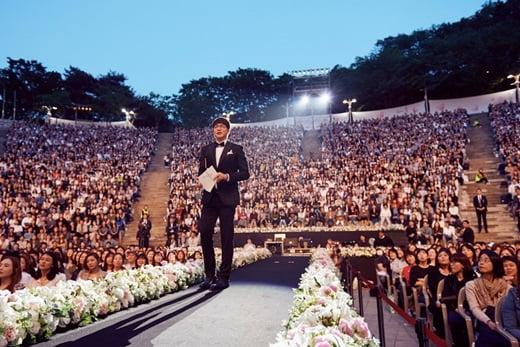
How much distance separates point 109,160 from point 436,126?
19.7m

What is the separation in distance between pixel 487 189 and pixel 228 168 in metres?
18.6

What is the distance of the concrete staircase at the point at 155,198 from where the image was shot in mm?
20625

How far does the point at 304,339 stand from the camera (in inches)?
73.1

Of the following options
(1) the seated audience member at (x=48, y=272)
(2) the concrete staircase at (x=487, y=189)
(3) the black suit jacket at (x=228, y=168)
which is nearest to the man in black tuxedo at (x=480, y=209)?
(2) the concrete staircase at (x=487, y=189)

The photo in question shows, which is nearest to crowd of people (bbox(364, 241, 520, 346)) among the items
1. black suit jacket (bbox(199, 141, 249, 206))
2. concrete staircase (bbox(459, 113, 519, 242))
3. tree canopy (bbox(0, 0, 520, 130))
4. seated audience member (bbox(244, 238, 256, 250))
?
black suit jacket (bbox(199, 141, 249, 206))

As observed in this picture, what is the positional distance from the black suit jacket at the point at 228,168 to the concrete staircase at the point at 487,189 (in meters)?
14.6

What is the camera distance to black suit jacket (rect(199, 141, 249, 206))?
438 cm

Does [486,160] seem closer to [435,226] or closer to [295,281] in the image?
[435,226]

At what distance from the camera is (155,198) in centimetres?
2384

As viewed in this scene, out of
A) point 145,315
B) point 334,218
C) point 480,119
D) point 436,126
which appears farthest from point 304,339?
point 480,119

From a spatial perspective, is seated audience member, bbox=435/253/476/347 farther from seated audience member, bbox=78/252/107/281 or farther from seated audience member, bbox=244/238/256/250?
seated audience member, bbox=244/238/256/250

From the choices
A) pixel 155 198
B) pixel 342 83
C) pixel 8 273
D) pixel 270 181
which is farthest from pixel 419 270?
pixel 342 83

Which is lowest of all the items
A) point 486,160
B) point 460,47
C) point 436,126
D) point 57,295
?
point 57,295

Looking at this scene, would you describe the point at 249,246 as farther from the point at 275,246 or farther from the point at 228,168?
the point at 228,168
